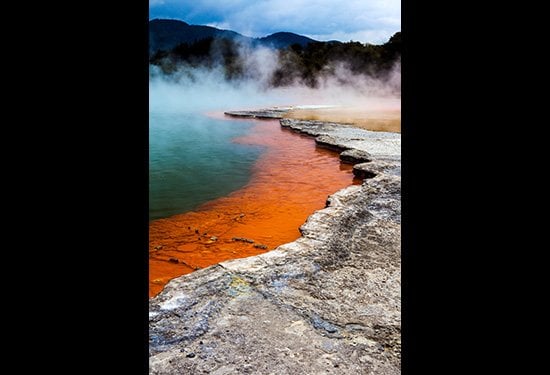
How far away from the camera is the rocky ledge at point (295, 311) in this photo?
185 centimetres

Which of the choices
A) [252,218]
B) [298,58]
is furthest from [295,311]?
[298,58]

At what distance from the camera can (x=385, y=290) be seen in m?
2.49

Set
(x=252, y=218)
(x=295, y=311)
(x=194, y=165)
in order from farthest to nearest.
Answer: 1. (x=194, y=165)
2. (x=252, y=218)
3. (x=295, y=311)

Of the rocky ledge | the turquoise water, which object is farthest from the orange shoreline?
the rocky ledge

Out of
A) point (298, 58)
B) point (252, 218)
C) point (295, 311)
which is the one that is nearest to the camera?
point (295, 311)

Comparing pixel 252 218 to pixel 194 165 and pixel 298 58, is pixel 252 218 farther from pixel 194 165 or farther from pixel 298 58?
pixel 298 58

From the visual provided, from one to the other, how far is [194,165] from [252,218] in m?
3.56

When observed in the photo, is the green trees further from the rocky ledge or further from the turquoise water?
the rocky ledge

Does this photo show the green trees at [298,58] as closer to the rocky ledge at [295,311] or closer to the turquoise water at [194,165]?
the turquoise water at [194,165]

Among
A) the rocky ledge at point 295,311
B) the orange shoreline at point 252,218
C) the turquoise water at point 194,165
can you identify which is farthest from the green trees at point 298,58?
the rocky ledge at point 295,311

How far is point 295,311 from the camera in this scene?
7.41 feet
